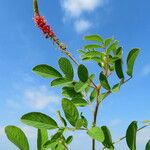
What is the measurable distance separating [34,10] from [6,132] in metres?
0.89

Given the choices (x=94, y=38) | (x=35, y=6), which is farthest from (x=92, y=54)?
(x=35, y=6)

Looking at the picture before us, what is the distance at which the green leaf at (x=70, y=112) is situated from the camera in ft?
7.54

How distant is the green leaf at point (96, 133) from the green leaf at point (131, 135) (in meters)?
0.21

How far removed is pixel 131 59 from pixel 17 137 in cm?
98

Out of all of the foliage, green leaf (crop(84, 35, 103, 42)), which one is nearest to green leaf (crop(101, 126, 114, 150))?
the foliage

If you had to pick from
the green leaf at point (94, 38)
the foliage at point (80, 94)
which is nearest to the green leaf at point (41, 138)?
the foliage at point (80, 94)

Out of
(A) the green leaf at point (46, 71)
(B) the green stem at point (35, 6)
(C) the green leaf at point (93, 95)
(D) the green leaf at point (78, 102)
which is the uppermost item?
(B) the green stem at point (35, 6)

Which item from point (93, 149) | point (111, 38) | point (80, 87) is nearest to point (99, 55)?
point (111, 38)

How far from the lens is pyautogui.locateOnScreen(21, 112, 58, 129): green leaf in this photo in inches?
91.0

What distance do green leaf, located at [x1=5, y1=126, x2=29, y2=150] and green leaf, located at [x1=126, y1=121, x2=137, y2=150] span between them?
0.69m

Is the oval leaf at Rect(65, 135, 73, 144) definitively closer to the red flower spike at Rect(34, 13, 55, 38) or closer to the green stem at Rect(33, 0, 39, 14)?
the red flower spike at Rect(34, 13, 55, 38)

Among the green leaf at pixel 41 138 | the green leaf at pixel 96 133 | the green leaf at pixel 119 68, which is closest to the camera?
the green leaf at pixel 96 133

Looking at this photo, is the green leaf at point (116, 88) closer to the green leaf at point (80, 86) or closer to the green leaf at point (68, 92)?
the green leaf at point (80, 86)

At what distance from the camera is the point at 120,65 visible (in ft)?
8.43
